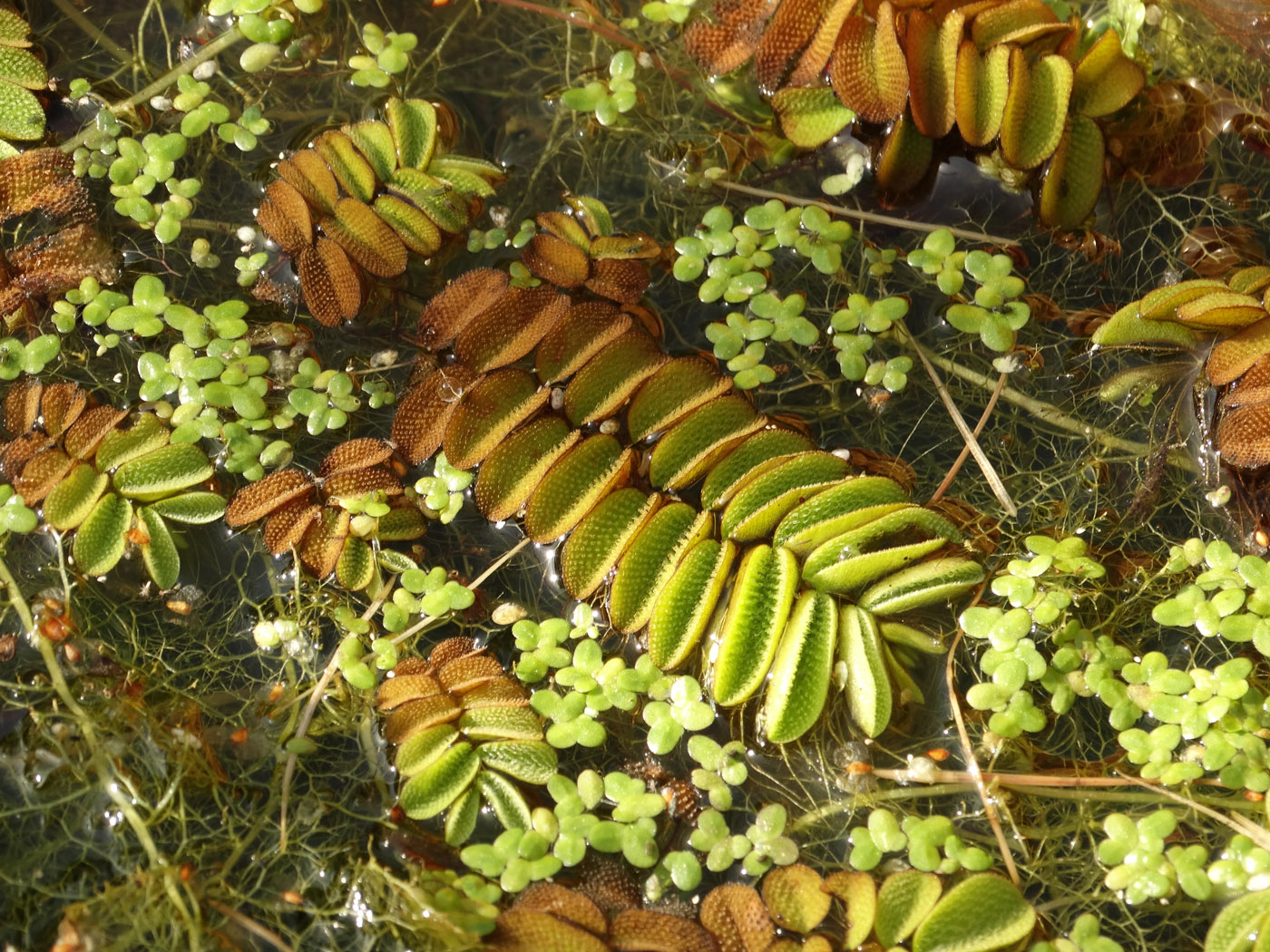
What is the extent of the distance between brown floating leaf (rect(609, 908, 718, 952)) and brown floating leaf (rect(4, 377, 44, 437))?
1.44 metres

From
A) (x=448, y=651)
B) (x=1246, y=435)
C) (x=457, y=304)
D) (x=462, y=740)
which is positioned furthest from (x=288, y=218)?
(x=1246, y=435)

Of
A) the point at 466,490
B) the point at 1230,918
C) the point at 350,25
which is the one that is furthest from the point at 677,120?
the point at 1230,918

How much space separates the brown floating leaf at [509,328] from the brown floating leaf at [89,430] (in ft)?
2.20

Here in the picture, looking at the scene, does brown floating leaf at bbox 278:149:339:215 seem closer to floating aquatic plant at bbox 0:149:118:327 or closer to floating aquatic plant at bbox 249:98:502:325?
floating aquatic plant at bbox 249:98:502:325

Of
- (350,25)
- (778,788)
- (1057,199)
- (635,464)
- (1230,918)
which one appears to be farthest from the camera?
(350,25)

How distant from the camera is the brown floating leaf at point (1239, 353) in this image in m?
1.96

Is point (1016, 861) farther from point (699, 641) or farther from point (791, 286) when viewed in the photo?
point (791, 286)

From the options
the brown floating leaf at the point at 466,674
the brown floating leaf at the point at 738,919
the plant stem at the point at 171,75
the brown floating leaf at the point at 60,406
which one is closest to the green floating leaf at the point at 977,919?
the brown floating leaf at the point at 738,919

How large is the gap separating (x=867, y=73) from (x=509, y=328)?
3.07 ft

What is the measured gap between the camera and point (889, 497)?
190cm

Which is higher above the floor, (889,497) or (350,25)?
(350,25)

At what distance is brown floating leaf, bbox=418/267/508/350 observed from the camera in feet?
6.54

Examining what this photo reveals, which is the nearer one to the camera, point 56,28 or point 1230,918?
point 1230,918

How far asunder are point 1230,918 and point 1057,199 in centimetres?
141
